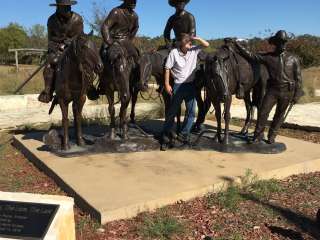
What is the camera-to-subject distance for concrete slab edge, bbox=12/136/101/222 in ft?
15.0

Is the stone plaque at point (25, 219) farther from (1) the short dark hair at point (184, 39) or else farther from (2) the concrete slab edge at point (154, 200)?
(1) the short dark hair at point (184, 39)

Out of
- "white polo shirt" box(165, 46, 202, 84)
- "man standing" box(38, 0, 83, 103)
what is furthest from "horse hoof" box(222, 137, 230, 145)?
"man standing" box(38, 0, 83, 103)

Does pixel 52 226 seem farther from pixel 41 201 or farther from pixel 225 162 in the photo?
pixel 225 162

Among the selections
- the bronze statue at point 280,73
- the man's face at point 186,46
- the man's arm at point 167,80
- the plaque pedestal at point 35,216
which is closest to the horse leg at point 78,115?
the man's arm at point 167,80

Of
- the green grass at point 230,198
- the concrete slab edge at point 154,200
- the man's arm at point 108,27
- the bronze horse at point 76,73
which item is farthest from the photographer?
the man's arm at point 108,27

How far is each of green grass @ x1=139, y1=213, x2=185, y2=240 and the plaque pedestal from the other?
96 cm

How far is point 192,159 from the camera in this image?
6352 mm

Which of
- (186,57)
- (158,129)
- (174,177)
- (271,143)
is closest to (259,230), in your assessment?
(174,177)

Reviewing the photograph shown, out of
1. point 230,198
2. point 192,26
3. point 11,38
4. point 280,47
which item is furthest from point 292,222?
point 11,38

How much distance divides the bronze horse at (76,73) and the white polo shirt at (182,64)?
130 cm

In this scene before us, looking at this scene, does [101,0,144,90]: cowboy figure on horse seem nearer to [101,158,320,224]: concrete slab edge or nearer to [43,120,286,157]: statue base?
[43,120,286,157]: statue base

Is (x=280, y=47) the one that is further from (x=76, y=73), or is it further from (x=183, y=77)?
(x=76, y=73)

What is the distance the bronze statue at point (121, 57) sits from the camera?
6469mm

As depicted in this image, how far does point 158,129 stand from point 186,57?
1.98 metres
